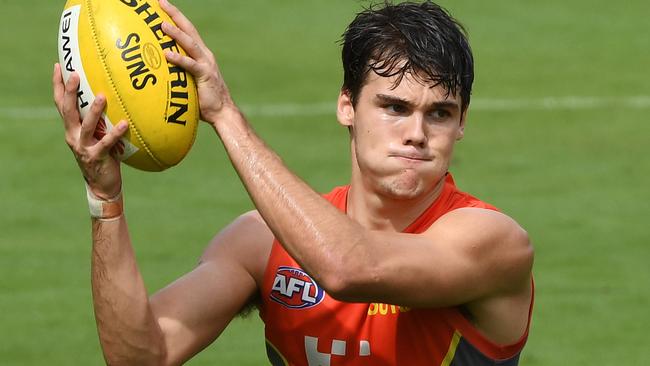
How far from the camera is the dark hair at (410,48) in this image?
6.49 meters

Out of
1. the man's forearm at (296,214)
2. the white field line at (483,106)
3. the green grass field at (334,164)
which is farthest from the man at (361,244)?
the white field line at (483,106)

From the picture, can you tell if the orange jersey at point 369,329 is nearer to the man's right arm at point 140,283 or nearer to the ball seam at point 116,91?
the man's right arm at point 140,283

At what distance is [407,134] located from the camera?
636 centimetres

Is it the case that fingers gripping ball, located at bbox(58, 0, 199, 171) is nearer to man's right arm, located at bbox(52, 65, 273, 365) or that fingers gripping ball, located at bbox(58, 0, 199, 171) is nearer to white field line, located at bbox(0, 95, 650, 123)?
man's right arm, located at bbox(52, 65, 273, 365)

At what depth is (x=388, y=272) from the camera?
6.03 m

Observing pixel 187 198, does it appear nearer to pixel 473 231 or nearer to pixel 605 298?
pixel 605 298

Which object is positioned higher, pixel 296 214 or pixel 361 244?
pixel 296 214

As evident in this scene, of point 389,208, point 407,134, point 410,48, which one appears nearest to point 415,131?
point 407,134

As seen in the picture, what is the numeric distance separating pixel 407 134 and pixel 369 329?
2.93 ft

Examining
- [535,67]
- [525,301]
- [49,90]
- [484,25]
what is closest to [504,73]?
[535,67]

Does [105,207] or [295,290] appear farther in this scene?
[295,290]

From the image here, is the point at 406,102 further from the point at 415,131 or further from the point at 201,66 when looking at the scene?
the point at 201,66

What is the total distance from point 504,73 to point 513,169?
11.3 ft

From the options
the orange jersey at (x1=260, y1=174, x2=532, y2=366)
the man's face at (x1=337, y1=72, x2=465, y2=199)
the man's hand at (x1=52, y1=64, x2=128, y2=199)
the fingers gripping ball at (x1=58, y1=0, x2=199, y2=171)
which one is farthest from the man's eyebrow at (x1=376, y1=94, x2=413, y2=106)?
the man's hand at (x1=52, y1=64, x2=128, y2=199)
